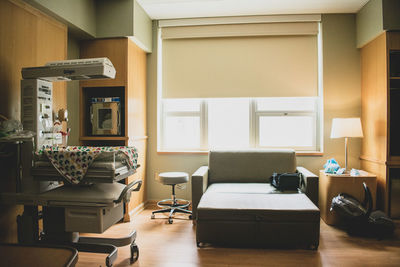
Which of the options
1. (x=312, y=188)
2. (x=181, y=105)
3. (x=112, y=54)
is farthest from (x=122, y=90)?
(x=312, y=188)

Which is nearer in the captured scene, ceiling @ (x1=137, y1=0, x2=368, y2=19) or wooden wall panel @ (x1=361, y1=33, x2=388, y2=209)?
wooden wall panel @ (x1=361, y1=33, x2=388, y2=209)

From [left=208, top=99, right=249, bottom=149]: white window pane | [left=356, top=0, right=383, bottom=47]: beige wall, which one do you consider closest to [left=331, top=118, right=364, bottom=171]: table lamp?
[left=356, top=0, right=383, bottom=47]: beige wall

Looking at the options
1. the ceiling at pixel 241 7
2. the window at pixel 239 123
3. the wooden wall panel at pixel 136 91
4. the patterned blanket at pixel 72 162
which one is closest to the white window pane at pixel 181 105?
the window at pixel 239 123

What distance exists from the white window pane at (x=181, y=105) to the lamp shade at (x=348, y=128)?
1.98 meters

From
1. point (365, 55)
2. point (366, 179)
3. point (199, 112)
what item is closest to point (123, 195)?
point (199, 112)

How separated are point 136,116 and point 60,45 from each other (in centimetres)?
124

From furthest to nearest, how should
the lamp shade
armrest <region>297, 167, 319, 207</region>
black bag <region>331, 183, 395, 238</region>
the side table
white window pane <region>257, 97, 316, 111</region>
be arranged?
white window pane <region>257, 97, 316, 111</region>, the lamp shade, the side table, armrest <region>297, 167, 319, 207</region>, black bag <region>331, 183, 395, 238</region>

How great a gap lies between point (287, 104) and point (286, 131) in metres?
0.41

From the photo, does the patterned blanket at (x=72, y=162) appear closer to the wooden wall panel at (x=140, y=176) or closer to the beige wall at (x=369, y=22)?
the wooden wall panel at (x=140, y=176)

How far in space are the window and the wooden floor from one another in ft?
4.94

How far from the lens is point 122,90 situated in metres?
3.65

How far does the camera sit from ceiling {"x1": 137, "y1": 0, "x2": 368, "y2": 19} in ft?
11.4

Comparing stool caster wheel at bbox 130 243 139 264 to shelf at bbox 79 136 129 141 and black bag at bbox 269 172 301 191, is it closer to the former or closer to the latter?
shelf at bbox 79 136 129 141

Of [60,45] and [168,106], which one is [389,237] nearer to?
[168,106]
